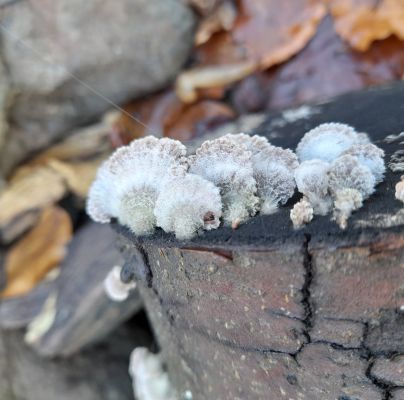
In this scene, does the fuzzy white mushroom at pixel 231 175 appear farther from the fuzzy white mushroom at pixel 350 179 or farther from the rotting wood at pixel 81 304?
the rotting wood at pixel 81 304

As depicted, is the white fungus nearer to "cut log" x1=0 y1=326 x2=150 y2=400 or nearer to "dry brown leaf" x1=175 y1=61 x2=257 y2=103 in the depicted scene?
"dry brown leaf" x1=175 y1=61 x2=257 y2=103

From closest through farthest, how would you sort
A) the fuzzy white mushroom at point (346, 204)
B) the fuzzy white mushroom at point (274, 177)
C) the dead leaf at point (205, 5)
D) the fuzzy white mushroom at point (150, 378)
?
the fuzzy white mushroom at point (346, 204), the fuzzy white mushroom at point (274, 177), the fuzzy white mushroom at point (150, 378), the dead leaf at point (205, 5)

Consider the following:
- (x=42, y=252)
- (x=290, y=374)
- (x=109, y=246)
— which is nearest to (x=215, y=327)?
(x=290, y=374)

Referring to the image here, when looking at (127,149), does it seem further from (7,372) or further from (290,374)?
(7,372)

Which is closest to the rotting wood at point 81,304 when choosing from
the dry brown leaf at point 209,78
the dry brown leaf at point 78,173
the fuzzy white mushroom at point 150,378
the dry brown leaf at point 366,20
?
the dry brown leaf at point 78,173

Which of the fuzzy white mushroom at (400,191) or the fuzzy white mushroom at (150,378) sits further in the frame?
the fuzzy white mushroom at (150,378)

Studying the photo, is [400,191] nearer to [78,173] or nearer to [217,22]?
[217,22]

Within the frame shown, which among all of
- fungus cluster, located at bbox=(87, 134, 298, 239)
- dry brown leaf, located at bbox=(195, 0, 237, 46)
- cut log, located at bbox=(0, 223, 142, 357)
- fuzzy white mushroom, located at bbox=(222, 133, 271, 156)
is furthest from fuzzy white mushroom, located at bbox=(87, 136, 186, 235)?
dry brown leaf, located at bbox=(195, 0, 237, 46)
